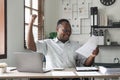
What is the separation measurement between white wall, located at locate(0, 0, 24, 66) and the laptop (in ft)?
2.89

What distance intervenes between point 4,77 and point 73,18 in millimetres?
3812

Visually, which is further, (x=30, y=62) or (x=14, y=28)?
(x=14, y=28)

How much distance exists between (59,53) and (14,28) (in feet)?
2.78

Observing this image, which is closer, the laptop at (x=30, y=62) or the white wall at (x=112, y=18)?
the laptop at (x=30, y=62)

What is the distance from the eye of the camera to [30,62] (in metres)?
2.29

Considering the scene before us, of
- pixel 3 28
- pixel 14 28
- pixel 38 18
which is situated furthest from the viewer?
pixel 38 18

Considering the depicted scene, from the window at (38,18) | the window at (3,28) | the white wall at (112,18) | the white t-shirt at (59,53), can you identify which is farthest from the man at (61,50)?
the white wall at (112,18)

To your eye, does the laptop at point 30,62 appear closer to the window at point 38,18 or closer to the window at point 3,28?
the window at point 3,28

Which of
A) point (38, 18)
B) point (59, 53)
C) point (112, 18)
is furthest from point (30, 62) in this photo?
point (112, 18)

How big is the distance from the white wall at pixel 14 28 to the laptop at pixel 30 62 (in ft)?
2.89

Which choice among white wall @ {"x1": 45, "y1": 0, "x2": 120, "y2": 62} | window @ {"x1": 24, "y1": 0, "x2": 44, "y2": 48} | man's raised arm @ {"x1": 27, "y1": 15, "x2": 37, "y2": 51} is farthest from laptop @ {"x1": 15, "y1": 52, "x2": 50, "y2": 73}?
white wall @ {"x1": 45, "y1": 0, "x2": 120, "y2": 62}

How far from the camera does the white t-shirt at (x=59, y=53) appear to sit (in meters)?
2.91

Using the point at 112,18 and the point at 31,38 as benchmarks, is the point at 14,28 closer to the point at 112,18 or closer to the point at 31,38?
the point at 31,38

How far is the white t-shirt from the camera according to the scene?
9.54ft
